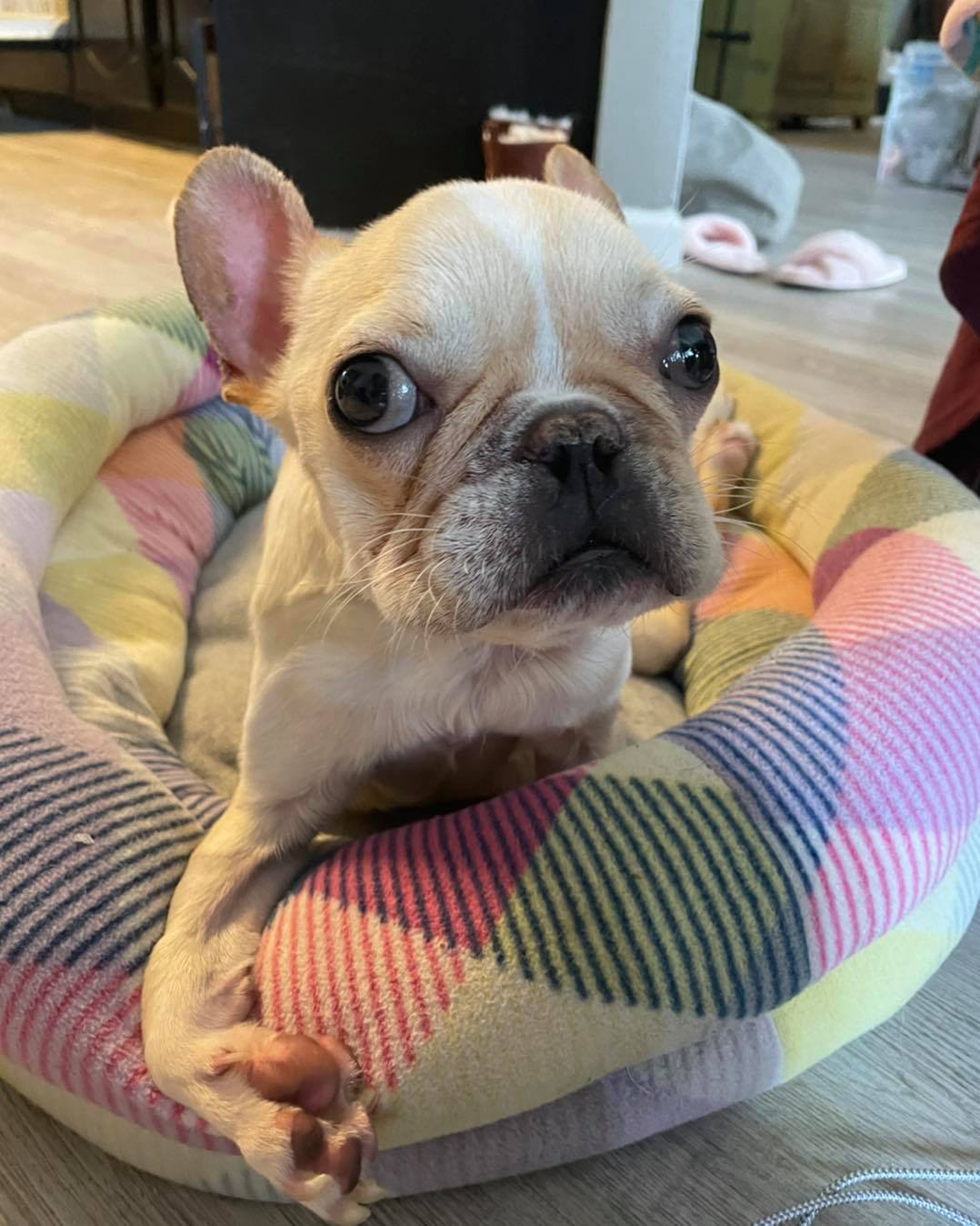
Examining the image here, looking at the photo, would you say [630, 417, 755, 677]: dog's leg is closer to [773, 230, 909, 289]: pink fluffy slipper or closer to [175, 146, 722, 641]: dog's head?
[175, 146, 722, 641]: dog's head

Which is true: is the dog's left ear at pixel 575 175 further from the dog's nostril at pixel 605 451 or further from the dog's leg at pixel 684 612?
the dog's nostril at pixel 605 451

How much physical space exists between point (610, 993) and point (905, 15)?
8.74 metres

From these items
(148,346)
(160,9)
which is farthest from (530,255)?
(160,9)

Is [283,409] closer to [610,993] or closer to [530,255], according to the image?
[530,255]

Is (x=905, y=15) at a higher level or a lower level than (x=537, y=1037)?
higher

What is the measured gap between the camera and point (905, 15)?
25.3 ft

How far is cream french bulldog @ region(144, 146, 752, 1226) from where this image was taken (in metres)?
0.91

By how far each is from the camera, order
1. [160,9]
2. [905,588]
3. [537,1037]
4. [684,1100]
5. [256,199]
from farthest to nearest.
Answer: [160,9]
[905,588]
[256,199]
[684,1100]
[537,1037]

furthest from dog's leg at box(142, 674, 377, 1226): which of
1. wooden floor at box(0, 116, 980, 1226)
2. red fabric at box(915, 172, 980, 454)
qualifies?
red fabric at box(915, 172, 980, 454)

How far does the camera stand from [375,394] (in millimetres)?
973

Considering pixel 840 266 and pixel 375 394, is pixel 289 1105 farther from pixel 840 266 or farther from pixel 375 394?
pixel 840 266

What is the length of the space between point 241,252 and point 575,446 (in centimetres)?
56

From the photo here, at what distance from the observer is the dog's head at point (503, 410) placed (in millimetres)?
907

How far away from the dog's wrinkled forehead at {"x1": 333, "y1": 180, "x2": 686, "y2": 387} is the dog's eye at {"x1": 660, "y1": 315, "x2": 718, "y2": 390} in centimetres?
3
